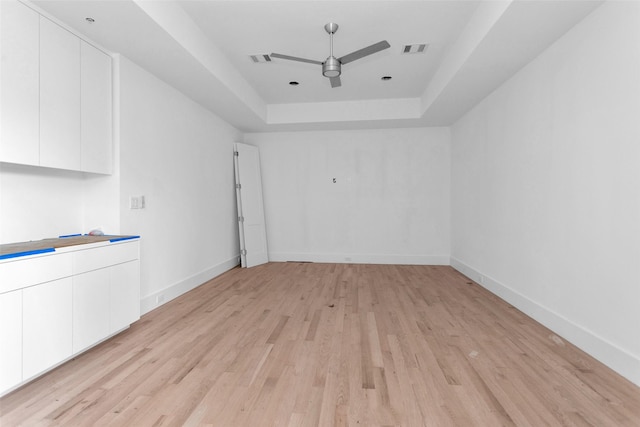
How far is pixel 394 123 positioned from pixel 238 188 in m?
3.13

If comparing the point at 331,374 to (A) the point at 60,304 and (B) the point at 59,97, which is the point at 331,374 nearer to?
(A) the point at 60,304

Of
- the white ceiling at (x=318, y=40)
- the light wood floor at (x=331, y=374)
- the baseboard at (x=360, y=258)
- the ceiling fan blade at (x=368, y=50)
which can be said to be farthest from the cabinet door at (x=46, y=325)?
the baseboard at (x=360, y=258)

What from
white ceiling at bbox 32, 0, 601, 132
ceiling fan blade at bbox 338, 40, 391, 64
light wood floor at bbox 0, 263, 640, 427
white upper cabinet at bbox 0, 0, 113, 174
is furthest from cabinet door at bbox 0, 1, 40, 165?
ceiling fan blade at bbox 338, 40, 391, 64

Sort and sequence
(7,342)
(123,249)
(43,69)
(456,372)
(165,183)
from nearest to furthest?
(7,342), (456,372), (43,69), (123,249), (165,183)

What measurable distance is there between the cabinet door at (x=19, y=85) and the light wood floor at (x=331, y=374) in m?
1.60

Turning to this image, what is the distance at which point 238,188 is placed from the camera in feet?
18.6

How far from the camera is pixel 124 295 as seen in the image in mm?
2707

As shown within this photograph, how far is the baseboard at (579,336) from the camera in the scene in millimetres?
2023

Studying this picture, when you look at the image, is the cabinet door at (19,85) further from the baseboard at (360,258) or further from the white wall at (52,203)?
the baseboard at (360,258)

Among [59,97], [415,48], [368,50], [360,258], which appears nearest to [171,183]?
[59,97]

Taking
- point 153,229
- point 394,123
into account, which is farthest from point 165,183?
point 394,123

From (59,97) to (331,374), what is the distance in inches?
117

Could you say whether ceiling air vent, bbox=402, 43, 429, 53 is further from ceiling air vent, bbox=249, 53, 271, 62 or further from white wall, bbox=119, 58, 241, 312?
white wall, bbox=119, 58, 241, 312

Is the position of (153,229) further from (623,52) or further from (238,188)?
(623,52)
